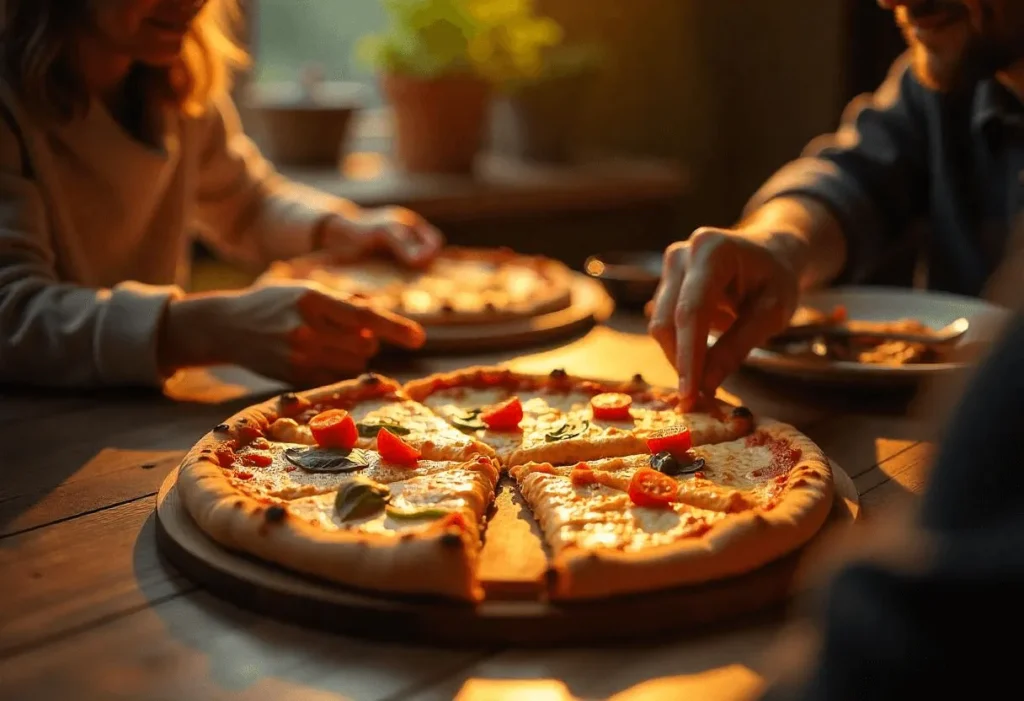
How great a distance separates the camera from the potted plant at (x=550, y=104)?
412 cm

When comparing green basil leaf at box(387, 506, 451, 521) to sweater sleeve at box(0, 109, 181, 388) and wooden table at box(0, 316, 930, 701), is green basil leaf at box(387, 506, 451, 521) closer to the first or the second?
wooden table at box(0, 316, 930, 701)

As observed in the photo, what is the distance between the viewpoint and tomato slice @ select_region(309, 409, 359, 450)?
1523 mm

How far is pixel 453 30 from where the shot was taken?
3.66 m

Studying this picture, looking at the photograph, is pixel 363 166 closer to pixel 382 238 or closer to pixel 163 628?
pixel 382 238

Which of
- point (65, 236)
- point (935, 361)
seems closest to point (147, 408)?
point (65, 236)

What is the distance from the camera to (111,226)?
7.68ft

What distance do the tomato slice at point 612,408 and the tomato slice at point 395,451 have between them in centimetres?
34

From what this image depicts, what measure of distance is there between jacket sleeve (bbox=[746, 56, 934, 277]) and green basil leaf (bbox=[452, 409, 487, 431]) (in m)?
1.02

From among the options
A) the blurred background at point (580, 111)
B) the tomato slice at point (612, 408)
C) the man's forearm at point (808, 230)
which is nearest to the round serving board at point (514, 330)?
the man's forearm at point (808, 230)

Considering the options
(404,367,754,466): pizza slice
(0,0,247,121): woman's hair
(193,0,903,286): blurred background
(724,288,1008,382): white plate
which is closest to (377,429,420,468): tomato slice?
(404,367,754,466): pizza slice

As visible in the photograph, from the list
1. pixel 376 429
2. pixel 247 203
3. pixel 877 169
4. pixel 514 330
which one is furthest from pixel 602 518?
pixel 247 203

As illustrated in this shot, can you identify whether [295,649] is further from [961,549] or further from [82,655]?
[961,549]

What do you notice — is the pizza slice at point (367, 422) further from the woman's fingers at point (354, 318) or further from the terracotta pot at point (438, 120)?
the terracotta pot at point (438, 120)

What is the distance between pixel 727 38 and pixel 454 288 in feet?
7.91
